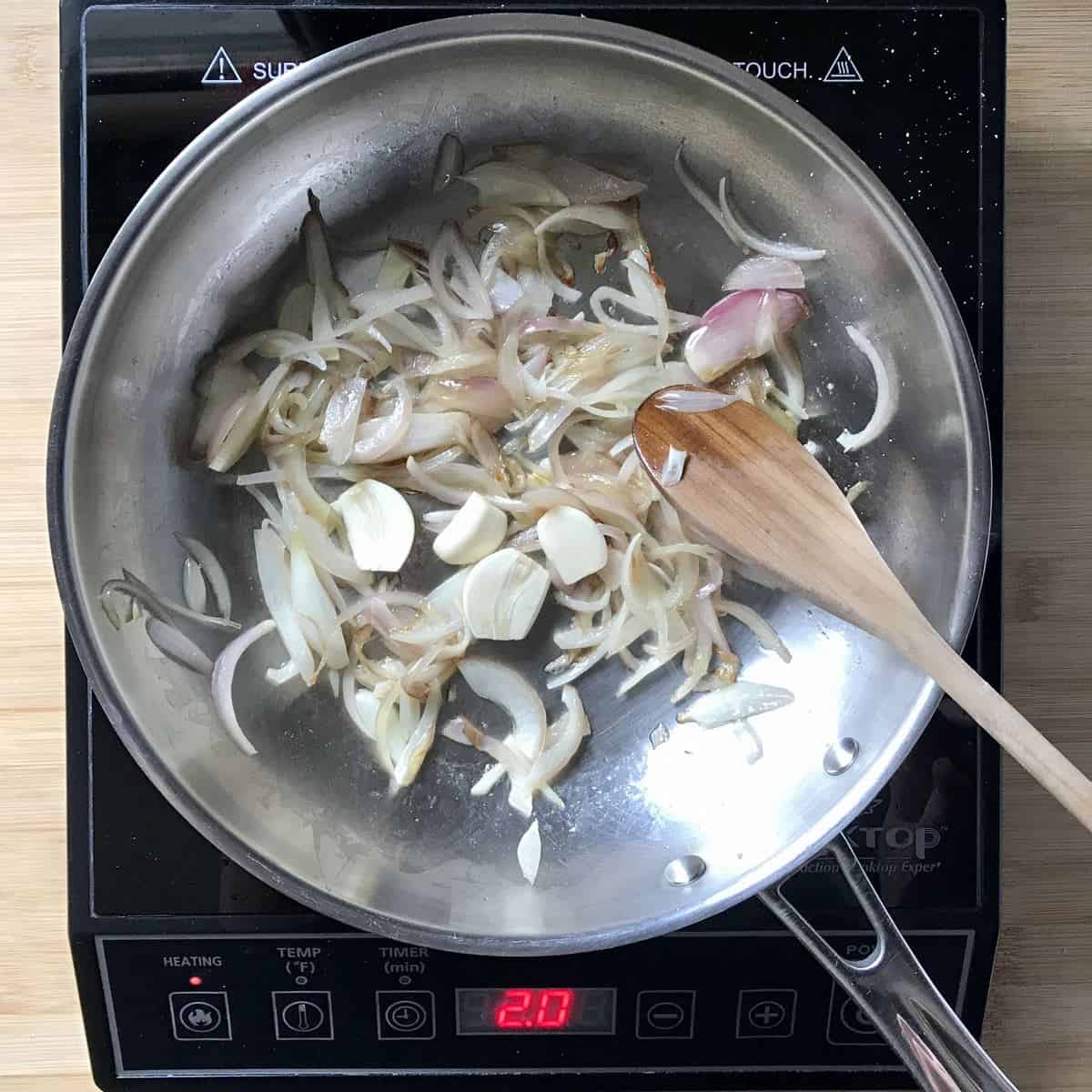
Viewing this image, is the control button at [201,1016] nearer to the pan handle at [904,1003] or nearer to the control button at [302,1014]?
the control button at [302,1014]

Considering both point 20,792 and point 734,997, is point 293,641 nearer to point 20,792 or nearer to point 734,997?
point 20,792

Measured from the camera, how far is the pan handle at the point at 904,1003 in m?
0.62

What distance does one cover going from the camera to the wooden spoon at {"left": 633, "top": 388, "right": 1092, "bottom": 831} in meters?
0.62

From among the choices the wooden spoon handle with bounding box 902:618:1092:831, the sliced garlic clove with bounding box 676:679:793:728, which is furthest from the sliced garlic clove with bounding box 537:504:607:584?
the wooden spoon handle with bounding box 902:618:1092:831

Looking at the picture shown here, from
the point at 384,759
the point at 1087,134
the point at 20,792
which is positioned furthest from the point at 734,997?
the point at 1087,134

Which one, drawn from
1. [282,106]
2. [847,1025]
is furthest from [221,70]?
[847,1025]

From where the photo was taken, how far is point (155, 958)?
73 cm

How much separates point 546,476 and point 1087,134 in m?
0.49

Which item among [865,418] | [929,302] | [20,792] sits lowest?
[20,792]

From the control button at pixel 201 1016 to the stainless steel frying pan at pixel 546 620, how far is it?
5.6 inches

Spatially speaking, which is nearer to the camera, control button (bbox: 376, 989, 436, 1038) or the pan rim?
the pan rim

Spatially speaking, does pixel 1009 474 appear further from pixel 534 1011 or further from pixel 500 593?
pixel 534 1011

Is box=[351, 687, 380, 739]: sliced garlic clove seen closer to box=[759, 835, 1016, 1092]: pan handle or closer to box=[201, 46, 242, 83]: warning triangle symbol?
box=[759, 835, 1016, 1092]: pan handle

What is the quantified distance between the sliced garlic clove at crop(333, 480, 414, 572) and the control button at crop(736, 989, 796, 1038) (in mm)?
410
